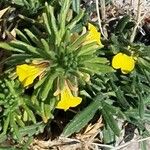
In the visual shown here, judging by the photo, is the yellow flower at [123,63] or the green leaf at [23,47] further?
the yellow flower at [123,63]

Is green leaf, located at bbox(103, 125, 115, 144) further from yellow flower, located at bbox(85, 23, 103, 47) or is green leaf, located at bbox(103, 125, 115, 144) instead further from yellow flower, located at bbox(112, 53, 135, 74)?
yellow flower, located at bbox(85, 23, 103, 47)

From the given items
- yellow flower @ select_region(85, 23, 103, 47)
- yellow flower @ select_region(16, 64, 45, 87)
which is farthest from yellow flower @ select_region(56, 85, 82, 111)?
yellow flower @ select_region(85, 23, 103, 47)

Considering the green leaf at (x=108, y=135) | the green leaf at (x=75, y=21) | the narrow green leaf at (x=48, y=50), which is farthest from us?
the green leaf at (x=108, y=135)

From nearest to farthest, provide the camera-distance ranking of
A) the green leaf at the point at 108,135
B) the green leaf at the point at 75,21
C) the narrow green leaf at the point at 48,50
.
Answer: the narrow green leaf at the point at 48,50 < the green leaf at the point at 75,21 < the green leaf at the point at 108,135

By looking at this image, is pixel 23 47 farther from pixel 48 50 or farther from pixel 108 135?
pixel 108 135


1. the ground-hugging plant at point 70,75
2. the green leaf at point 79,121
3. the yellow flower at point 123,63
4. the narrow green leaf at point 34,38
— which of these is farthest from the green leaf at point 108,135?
→ the narrow green leaf at point 34,38

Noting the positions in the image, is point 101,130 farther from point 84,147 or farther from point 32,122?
point 32,122

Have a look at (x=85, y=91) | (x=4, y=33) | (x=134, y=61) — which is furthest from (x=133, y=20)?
(x=4, y=33)

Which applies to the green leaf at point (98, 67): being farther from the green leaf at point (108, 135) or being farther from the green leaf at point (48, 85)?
the green leaf at point (108, 135)
